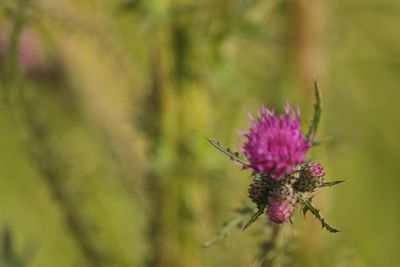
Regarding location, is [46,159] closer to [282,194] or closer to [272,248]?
[272,248]

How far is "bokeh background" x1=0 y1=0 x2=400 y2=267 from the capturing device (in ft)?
4.23

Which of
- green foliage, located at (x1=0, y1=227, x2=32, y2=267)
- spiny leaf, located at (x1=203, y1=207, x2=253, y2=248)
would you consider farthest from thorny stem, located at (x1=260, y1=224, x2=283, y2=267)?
green foliage, located at (x1=0, y1=227, x2=32, y2=267)

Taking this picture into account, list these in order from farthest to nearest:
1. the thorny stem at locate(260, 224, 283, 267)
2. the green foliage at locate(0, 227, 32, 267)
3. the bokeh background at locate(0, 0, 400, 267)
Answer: the bokeh background at locate(0, 0, 400, 267)
the green foliage at locate(0, 227, 32, 267)
the thorny stem at locate(260, 224, 283, 267)

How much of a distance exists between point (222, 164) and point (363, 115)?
0.97 metres

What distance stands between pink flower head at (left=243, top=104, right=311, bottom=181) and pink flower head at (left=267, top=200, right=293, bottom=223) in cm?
3

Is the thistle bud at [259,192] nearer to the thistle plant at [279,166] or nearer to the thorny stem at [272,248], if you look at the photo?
the thistle plant at [279,166]

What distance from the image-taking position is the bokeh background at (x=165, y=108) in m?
1.29

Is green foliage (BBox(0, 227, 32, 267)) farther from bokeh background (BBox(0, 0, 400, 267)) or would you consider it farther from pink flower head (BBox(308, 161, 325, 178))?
pink flower head (BBox(308, 161, 325, 178))

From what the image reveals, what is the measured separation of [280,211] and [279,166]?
48mm

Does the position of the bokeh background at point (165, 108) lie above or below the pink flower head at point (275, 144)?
above

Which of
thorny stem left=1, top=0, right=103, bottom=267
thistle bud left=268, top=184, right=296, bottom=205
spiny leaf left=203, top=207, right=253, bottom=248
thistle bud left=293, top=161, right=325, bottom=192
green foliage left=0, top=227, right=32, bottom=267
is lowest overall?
thistle bud left=268, top=184, right=296, bottom=205

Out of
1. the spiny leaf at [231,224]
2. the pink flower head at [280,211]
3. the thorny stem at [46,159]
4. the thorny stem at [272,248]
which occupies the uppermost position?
the thorny stem at [46,159]

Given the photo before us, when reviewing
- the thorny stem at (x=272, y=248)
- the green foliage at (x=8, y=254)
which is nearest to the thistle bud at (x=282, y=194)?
the thorny stem at (x=272, y=248)

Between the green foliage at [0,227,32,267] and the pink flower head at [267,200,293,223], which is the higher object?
the green foliage at [0,227,32,267]
